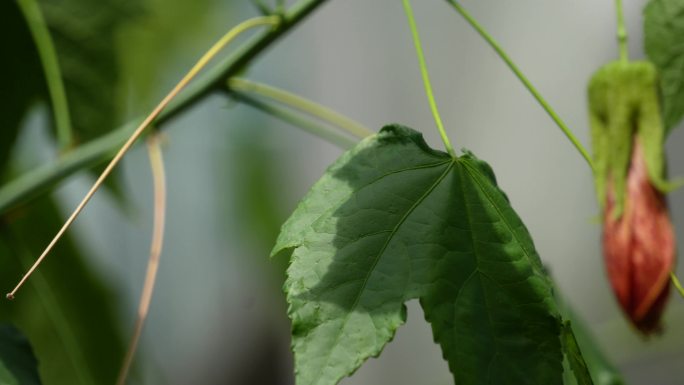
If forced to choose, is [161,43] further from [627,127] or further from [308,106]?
[627,127]

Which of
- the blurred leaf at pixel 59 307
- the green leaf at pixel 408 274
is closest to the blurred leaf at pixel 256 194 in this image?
the blurred leaf at pixel 59 307

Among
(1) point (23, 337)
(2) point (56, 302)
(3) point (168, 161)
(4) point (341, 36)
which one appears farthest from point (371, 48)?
(1) point (23, 337)

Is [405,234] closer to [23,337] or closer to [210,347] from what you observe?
[23,337]

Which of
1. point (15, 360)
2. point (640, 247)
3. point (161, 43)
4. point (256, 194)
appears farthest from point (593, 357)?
point (256, 194)

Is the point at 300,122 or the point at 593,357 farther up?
the point at 300,122

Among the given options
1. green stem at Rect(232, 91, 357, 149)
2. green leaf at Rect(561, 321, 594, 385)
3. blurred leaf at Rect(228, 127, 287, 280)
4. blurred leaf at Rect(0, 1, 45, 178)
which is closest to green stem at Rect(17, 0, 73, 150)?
blurred leaf at Rect(0, 1, 45, 178)

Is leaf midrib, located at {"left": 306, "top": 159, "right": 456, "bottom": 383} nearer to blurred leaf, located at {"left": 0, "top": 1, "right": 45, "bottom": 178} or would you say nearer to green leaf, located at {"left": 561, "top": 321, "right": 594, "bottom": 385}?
green leaf, located at {"left": 561, "top": 321, "right": 594, "bottom": 385}

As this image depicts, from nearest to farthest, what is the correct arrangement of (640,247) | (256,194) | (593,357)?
(640,247) → (593,357) → (256,194)
